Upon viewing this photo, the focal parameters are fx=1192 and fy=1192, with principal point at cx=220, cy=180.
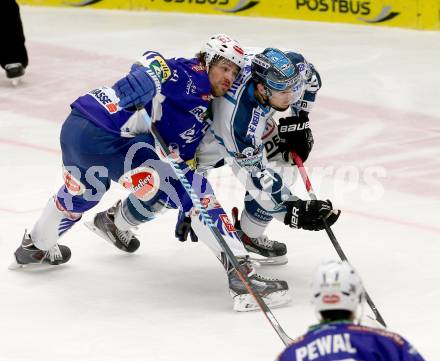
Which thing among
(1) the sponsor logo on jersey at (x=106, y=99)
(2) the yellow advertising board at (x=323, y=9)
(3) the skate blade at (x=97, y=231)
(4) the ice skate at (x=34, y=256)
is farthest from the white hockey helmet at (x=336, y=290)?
(2) the yellow advertising board at (x=323, y=9)

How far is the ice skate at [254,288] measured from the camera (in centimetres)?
492

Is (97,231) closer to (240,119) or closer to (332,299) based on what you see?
(240,119)

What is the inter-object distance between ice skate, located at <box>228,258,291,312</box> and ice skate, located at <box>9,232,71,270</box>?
965mm

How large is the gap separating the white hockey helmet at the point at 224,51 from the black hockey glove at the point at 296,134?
0.52 metres

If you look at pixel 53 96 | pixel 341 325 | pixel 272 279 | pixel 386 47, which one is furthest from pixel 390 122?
pixel 341 325

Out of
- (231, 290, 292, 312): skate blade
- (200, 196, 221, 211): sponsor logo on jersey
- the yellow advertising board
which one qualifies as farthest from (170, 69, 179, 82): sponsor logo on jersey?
the yellow advertising board

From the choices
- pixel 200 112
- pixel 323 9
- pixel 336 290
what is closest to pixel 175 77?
pixel 200 112

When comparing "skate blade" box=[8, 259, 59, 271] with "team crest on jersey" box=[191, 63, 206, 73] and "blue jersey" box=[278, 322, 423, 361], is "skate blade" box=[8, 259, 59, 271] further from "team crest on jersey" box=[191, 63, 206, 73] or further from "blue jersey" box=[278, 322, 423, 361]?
"blue jersey" box=[278, 322, 423, 361]

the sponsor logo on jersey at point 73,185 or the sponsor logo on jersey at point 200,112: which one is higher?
the sponsor logo on jersey at point 200,112

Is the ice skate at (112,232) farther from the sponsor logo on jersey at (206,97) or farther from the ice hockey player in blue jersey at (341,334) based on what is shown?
the ice hockey player in blue jersey at (341,334)

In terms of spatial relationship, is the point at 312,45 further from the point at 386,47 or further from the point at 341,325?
the point at 341,325

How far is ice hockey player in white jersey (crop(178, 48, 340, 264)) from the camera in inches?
195

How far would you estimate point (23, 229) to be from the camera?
6.11 metres

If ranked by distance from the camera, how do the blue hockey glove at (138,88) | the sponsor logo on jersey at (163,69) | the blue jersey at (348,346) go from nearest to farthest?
the blue jersey at (348,346)
the blue hockey glove at (138,88)
the sponsor logo on jersey at (163,69)
